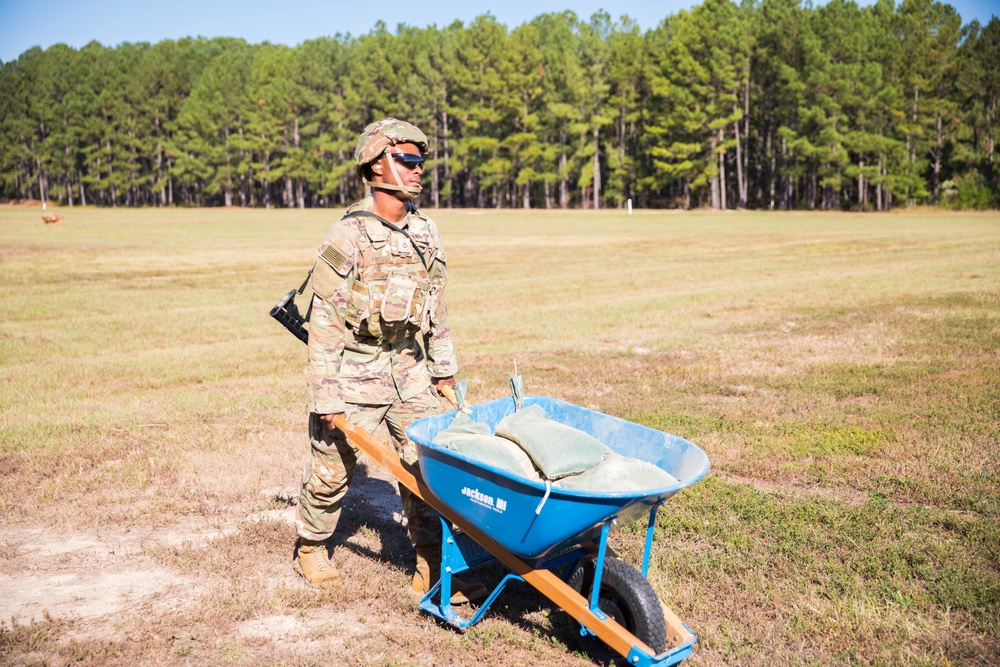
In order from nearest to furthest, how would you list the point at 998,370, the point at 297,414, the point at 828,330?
the point at 297,414 < the point at 998,370 < the point at 828,330

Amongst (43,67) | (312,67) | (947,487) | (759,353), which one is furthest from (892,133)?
(43,67)

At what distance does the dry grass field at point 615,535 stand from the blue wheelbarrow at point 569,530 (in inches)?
15.9

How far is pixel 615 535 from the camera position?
5340 mm

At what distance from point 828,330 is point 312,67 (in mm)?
85431

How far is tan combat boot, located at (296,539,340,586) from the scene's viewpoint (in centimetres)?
477

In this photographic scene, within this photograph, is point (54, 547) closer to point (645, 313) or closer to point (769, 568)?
point (769, 568)

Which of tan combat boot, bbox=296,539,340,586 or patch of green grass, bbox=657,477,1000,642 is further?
tan combat boot, bbox=296,539,340,586

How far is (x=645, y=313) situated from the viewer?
15.1 m

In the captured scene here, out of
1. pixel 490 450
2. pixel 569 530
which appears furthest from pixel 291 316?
pixel 569 530

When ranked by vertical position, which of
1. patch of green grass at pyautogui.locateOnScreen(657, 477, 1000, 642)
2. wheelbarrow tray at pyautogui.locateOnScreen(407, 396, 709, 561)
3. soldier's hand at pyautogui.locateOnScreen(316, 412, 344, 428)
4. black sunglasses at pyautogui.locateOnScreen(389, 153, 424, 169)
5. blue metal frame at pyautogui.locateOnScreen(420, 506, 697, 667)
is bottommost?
patch of green grass at pyautogui.locateOnScreen(657, 477, 1000, 642)

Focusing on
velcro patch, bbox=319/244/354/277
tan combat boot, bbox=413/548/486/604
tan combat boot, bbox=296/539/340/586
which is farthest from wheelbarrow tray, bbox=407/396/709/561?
tan combat boot, bbox=296/539/340/586

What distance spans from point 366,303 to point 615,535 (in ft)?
7.32

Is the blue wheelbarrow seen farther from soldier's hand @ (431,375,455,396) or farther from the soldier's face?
the soldier's face

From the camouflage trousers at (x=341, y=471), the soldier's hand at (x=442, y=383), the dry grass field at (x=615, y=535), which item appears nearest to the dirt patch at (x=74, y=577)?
the dry grass field at (x=615, y=535)
